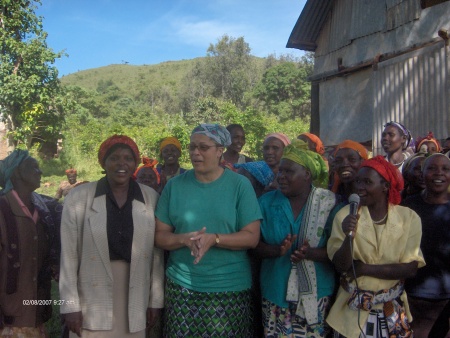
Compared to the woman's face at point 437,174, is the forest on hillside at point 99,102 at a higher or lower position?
higher

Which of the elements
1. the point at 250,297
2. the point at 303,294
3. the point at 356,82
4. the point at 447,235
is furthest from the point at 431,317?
the point at 356,82

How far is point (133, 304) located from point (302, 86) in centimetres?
3232

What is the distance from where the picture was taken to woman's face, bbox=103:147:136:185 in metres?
3.07

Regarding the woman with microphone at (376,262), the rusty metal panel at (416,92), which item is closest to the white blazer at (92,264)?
the woman with microphone at (376,262)

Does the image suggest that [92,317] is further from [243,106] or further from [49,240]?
[243,106]

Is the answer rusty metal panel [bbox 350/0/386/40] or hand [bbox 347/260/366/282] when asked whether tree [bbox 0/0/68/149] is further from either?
hand [bbox 347/260/366/282]

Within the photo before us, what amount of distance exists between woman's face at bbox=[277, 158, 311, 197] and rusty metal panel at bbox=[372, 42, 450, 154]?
5.12 m

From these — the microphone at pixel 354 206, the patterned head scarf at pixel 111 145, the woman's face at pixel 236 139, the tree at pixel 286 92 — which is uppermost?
the tree at pixel 286 92

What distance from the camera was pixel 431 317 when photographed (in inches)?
119

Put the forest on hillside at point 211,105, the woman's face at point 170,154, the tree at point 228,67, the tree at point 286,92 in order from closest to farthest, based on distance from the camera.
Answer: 1. the woman's face at point 170,154
2. the forest on hillside at point 211,105
3. the tree at point 286,92
4. the tree at point 228,67

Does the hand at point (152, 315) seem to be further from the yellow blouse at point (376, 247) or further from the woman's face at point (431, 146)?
the woman's face at point (431, 146)

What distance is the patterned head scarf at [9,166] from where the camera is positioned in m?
3.40

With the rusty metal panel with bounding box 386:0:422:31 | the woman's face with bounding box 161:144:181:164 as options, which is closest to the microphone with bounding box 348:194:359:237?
the woman's face with bounding box 161:144:181:164

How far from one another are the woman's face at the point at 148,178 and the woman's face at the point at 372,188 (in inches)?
104
